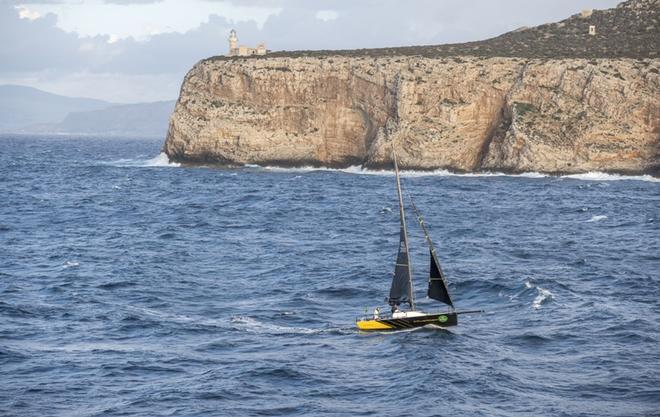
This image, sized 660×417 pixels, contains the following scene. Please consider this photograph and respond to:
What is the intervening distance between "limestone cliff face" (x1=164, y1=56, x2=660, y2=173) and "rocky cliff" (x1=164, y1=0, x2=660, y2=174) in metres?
0.13

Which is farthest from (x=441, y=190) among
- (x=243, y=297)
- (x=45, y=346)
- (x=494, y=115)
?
(x=45, y=346)

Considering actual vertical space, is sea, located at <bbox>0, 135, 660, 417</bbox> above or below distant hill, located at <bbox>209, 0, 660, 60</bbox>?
below

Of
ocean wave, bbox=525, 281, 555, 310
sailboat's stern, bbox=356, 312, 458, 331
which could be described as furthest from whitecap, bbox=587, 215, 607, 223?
sailboat's stern, bbox=356, 312, 458, 331

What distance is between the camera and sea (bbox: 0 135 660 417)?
35844 mm

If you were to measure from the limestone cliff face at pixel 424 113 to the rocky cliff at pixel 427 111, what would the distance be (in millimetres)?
131

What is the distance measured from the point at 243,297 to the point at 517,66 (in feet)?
241

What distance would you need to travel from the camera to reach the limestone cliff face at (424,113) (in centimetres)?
11044

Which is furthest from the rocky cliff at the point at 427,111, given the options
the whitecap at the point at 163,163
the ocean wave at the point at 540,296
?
the ocean wave at the point at 540,296

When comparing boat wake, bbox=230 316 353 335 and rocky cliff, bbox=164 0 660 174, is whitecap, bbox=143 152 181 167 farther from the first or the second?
boat wake, bbox=230 316 353 335

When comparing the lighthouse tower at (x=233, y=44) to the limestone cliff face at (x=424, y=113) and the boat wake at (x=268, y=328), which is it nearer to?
the limestone cliff face at (x=424, y=113)

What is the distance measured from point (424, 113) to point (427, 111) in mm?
418

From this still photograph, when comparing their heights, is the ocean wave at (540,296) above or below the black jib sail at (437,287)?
below

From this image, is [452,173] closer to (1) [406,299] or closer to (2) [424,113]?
(2) [424,113]

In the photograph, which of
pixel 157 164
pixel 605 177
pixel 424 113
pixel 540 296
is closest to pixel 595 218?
pixel 540 296
